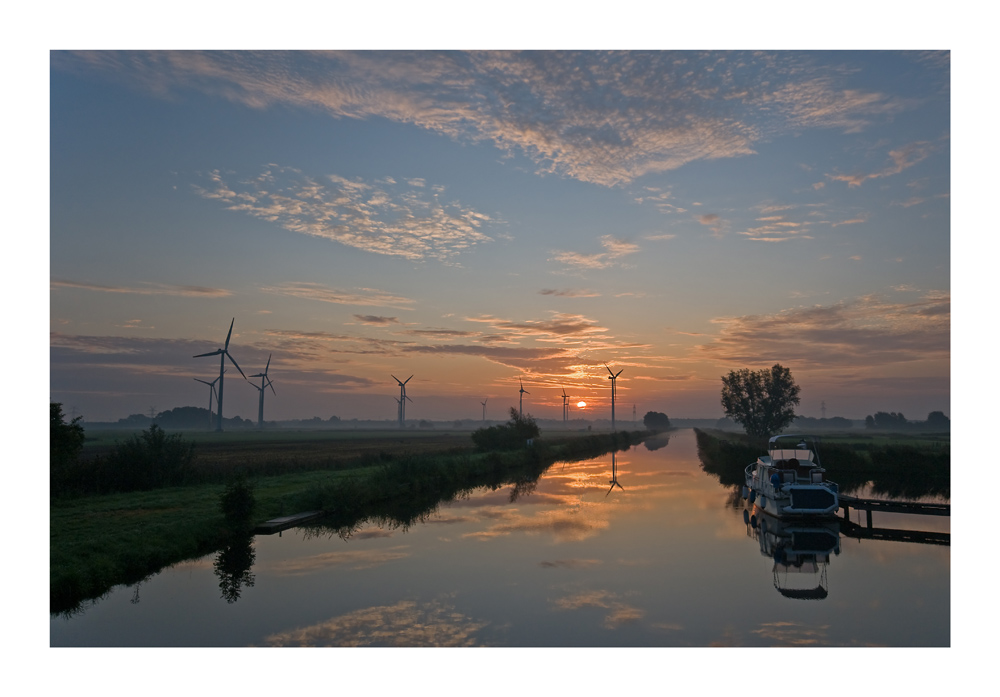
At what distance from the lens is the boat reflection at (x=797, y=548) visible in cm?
1823

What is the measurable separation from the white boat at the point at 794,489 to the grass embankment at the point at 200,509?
53.8ft

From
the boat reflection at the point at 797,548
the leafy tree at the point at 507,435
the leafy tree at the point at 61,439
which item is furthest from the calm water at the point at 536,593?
the leafy tree at the point at 507,435

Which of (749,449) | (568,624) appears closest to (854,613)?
(568,624)

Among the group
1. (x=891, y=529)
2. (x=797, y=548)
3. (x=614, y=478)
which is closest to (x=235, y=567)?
(x=797, y=548)

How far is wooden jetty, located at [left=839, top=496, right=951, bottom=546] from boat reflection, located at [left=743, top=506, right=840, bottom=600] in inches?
32.0

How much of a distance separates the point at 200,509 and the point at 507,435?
50.1 metres

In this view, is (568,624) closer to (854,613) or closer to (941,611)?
(854,613)

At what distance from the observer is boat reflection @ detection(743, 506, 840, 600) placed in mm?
18234

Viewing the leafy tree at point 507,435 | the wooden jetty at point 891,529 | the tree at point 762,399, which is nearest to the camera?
the wooden jetty at point 891,529

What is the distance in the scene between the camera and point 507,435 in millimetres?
75062

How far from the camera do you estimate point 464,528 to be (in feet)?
91.5

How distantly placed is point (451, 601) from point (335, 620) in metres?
3.03

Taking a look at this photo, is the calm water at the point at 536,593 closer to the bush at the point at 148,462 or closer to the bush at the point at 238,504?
the bush at the point at 238,504

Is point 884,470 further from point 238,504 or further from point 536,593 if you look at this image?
point 238,504
